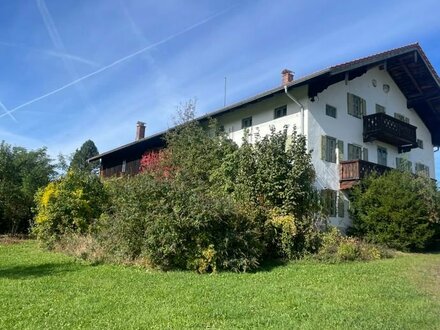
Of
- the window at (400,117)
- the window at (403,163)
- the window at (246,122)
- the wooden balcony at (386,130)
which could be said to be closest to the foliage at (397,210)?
the wooden balcony at (386,130)

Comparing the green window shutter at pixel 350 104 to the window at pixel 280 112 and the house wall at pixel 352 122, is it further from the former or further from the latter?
the window at pixel 280 112

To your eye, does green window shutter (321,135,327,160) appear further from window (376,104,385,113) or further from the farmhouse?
window (376,104,385,113)

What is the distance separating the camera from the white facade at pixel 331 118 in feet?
68.5

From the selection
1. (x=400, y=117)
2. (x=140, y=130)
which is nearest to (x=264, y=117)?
(x=400, y=117)

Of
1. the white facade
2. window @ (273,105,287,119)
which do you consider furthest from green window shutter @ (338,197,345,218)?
window @ (273,105,287,119)

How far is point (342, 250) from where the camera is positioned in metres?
14.8

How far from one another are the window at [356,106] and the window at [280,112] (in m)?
3.89

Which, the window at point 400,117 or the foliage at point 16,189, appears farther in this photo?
the window at point 400,117

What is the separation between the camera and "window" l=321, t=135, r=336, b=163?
2117 cm

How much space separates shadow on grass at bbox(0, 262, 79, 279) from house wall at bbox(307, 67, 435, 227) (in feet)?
40.7

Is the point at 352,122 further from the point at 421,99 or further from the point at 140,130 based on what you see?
the point at 140,130

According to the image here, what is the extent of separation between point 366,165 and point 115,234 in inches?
512

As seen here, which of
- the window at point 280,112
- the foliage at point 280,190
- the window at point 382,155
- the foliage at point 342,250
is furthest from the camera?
the window at point 382,155

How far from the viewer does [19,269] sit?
40.5ft
